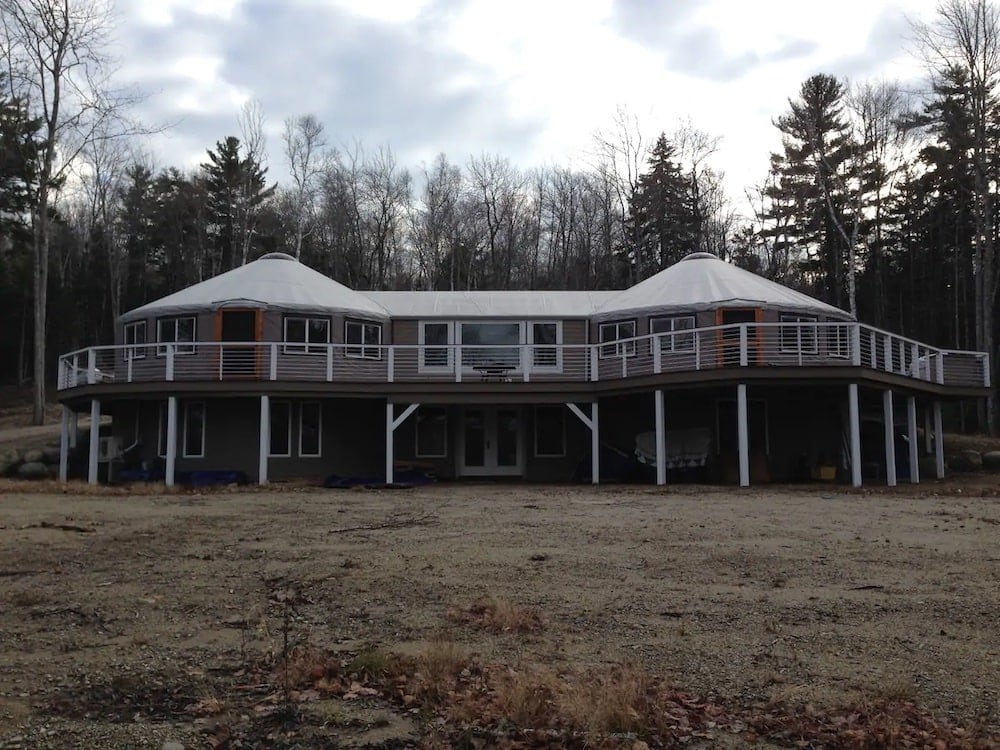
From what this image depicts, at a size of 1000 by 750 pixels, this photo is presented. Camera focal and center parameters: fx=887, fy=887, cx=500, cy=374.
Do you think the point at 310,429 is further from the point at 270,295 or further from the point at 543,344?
the point at 543,344

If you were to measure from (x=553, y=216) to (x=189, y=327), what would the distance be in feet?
102

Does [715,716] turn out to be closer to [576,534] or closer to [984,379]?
[576,534]

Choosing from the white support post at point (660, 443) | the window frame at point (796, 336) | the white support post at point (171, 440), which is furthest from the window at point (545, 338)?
the white support post at point (171, 440)

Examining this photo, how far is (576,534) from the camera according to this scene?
468 inches

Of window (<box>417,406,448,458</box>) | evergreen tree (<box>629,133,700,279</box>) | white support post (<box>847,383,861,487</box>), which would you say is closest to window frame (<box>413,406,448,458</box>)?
window (<box>417,406,448,458</box>)

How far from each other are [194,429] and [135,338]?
387 cm

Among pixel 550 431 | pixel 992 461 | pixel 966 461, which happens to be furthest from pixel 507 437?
pixel 992 461

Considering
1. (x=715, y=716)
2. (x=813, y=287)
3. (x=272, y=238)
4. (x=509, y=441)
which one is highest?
(x=272, y=238)

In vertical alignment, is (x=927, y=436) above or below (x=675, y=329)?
below

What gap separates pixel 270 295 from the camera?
77.9ft

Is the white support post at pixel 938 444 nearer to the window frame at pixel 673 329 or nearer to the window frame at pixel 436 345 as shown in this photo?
the window frame at pixel 673 329

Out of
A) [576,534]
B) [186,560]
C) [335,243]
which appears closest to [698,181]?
[335,243]

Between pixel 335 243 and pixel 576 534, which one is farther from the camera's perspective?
pixel 335 243

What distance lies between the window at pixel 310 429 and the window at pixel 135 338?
4.75 m
